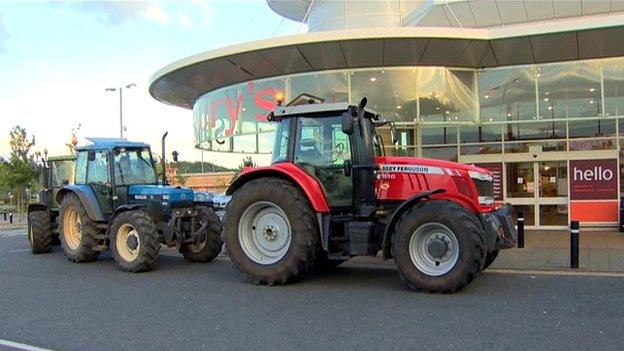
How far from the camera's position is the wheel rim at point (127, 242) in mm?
10562

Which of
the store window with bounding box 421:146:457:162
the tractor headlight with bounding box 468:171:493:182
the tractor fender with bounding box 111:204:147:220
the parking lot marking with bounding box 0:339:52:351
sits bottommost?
the parking lot marking with bounding box 0:339:52:351

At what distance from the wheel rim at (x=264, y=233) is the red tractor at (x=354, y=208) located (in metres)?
0.02

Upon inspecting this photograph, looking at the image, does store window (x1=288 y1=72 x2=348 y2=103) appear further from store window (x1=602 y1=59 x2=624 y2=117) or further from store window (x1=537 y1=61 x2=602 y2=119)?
store window (x1=602 y1=59 x2=624 y2=117)

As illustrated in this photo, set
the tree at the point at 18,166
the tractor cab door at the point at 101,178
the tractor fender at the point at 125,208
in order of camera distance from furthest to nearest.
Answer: the tree at the point at 18,166
the tractor cab door at the point at 101,178
the tractor fender at the point at 125,208

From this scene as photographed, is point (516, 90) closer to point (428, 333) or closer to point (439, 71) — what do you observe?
point (439, 71)

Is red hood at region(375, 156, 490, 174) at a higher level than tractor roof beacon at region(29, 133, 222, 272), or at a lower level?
higher

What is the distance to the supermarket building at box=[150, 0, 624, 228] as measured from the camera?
14984 mm

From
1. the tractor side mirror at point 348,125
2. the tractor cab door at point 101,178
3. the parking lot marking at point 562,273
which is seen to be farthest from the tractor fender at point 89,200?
the parking lot marking at point 562,273

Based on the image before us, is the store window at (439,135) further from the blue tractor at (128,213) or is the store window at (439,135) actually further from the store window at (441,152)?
the blue tractor at (128,213)

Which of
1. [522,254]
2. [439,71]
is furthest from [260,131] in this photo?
[522,254]

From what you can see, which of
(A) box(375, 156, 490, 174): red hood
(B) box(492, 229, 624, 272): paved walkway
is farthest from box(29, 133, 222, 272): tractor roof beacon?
(B) box(492, 229, 624, 272): paved walkway

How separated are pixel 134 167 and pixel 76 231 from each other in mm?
1784

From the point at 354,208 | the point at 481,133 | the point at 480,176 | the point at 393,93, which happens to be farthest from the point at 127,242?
the point at 481,133

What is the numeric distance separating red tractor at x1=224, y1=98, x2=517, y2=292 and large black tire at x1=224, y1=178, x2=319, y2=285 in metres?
0.02
